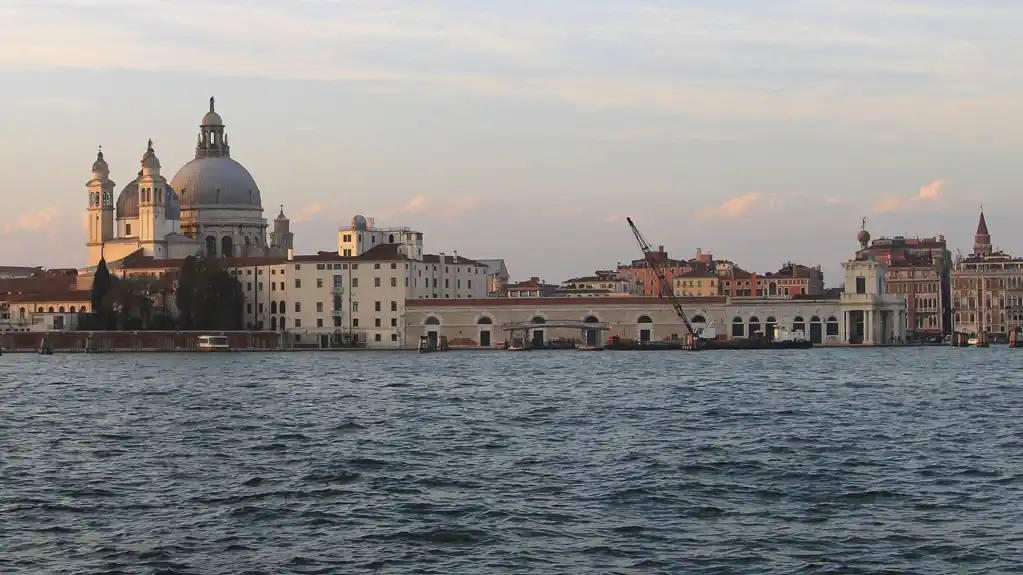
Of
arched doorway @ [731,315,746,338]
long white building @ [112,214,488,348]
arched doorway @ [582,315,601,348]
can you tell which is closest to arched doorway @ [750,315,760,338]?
arched doorway @ [731,315,746,338]

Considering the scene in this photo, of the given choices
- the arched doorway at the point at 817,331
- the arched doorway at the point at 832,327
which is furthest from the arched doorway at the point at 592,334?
the arched doorway at the point at 832,327

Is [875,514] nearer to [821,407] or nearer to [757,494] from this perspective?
[757,494]

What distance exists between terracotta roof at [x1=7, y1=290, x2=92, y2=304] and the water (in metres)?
55.0

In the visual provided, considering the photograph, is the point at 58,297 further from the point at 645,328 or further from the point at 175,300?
the point at 645,328

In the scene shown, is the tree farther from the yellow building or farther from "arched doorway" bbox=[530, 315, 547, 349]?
the yellow building

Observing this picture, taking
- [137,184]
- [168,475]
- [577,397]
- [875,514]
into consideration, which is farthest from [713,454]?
[137,184]

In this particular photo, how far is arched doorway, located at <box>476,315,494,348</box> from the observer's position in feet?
293

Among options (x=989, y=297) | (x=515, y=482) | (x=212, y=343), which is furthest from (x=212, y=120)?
(x=515, y=482)

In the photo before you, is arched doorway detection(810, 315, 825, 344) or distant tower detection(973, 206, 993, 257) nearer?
arched doorway detection(810, 315, 825, 344)

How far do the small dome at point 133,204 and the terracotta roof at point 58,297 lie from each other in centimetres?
634

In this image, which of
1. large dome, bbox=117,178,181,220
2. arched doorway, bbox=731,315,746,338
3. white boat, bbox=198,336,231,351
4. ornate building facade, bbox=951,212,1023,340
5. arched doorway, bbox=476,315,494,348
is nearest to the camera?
white boat, bbox=198,336,231,351

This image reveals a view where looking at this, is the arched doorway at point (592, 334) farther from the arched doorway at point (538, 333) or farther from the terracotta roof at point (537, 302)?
the arched doorway at point (538, 333)

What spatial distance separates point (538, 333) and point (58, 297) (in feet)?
93.3

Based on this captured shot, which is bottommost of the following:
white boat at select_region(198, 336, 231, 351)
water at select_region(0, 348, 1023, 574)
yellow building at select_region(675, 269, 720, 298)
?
water at select_region(0, 348, 1023, 574)
